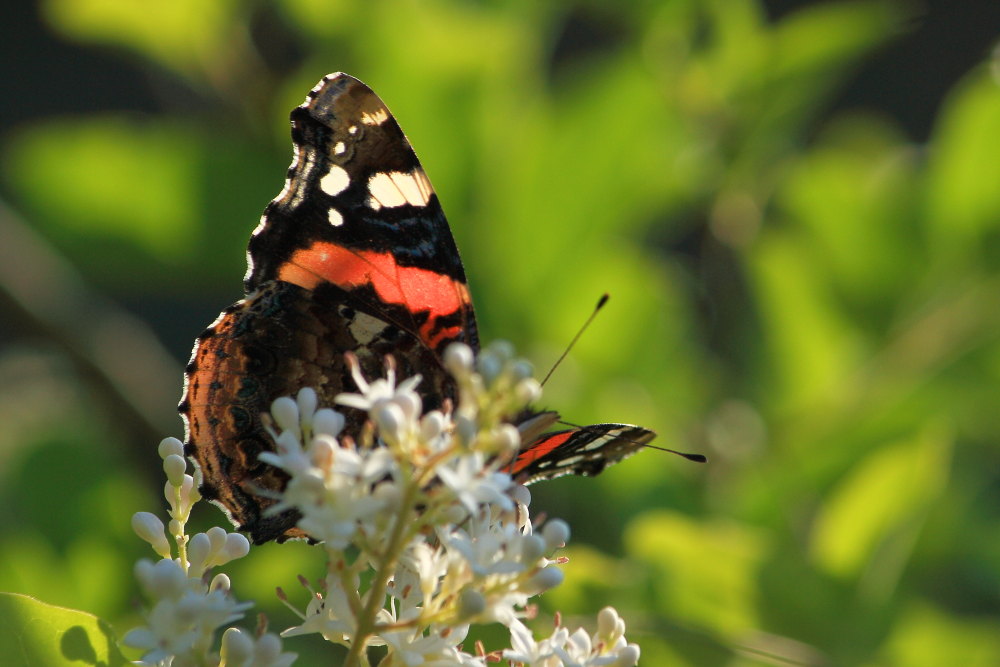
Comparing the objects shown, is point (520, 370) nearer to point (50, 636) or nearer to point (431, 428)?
point (431, 428)

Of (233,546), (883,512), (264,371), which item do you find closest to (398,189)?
(264,371)

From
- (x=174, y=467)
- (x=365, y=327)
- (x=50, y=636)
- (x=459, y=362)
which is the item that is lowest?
(x=50, y=636)

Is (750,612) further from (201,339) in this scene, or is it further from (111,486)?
(111,486)

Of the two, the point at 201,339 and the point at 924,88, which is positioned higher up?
the point at 924,88

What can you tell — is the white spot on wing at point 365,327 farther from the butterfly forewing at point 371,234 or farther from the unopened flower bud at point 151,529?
the unopened flower bud at point 151,529

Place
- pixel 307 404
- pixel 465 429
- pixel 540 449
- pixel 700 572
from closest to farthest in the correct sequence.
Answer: pixel 465 429 → pixel 307 404 → pixel 540 449 → pixel 700 572

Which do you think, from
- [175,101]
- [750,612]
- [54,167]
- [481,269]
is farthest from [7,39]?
[750,612]

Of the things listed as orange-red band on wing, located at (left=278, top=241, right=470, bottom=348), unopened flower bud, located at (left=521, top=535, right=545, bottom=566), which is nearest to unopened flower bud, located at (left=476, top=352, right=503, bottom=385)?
unopened flower bud, located at (left=521, top=535, right=545, bottom=566)
